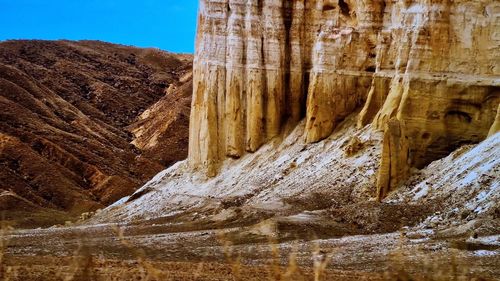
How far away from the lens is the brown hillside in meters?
61.2

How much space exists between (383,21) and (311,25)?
15.8ft

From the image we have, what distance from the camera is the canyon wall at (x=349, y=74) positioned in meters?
33.6

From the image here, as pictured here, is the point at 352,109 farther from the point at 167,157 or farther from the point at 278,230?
the point at 167,157

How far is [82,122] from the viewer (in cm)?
7988

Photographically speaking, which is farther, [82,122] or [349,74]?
[82,122]

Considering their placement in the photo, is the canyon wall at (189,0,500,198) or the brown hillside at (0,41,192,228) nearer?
the canyon wall at (189,0,500,198)

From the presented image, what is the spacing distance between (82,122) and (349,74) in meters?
43.5

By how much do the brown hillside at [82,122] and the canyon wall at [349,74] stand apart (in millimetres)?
11065

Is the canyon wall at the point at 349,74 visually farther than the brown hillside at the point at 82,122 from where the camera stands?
No

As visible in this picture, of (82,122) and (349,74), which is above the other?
(349,74)

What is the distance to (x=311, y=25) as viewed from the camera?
42500 millimetres

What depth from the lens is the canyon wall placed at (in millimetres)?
33594

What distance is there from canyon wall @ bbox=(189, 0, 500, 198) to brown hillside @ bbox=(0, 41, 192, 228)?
436 inches

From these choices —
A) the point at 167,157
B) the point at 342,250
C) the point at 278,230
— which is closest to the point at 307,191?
the point at 278,230
